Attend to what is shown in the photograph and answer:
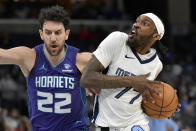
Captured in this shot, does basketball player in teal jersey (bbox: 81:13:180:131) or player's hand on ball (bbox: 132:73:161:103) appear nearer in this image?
player's hand on ball (bbox: 132:73:161:103)

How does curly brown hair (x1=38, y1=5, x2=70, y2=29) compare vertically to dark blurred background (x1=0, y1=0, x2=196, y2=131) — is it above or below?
above

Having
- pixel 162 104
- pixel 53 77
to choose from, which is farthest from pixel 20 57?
pixel 162 104

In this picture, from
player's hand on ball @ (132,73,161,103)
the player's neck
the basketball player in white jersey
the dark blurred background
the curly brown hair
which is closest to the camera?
player's hand on ball @ (132,73,161,103)

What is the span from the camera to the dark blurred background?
1162cm

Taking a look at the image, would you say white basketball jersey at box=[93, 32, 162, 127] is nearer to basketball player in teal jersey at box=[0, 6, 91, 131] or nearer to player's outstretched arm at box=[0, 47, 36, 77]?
basketball player in teal jersey at box=[0, 6, 91, 131]

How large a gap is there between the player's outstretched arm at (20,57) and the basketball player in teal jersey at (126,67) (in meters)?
0.77

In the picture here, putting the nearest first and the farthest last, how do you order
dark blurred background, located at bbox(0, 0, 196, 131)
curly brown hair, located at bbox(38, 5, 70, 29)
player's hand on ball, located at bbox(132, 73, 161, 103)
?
player's hand on ball, located at bbox(132, 73, 161, 103)
curly brown hair, located at bbox(38, 5, 70, 29)
dark blurred background, located at bbox(0, 0, 196, 131)

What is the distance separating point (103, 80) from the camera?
3969 millimetres

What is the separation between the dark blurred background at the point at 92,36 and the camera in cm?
1162

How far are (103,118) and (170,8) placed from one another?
14641 millimetres

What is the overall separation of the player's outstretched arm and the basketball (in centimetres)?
132

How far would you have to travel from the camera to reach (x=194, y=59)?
1684cm

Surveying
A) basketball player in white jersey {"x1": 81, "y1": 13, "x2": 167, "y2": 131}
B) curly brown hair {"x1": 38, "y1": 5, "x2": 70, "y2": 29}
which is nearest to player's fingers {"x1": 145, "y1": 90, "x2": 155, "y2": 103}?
basketball player in white jersey {"x1": 81, "y1": 13, "x2": 167, "y2": 131}

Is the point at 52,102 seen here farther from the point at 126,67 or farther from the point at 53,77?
the point at 126,67
